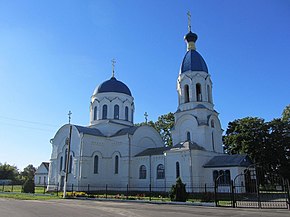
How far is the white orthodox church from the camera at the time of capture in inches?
1056

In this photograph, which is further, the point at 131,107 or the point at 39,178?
the point at 39,178

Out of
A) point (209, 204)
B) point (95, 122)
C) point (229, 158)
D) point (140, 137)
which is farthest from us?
point (95, 122)

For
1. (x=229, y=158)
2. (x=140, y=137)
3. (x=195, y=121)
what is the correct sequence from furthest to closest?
(x=140, y=137) → (x=195, y=121) → (x=229, y=158)

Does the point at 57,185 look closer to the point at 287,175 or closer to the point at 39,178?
the point at 287,175

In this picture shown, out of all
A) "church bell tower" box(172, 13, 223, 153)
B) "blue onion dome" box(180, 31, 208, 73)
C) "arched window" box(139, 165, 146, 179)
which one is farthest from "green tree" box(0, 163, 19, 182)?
"blue onion dome" box(180, 31, 208, 73)

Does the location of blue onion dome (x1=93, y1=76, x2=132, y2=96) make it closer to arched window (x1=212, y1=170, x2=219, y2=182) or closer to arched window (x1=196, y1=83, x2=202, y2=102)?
arched window (x1=196, y1=83, x2=202, y2=102)

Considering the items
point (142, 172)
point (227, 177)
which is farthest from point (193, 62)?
point (142, 172)

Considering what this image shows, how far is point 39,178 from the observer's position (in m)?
61.3

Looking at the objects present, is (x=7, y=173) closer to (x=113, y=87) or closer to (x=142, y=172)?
(x=113, y=87)

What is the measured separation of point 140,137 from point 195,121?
7992mm

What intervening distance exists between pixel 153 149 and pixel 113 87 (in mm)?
10373

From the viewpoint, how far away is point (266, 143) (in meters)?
32.5

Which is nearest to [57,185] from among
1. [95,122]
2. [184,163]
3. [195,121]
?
[95,122]

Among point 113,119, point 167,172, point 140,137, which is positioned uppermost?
point 113,119
